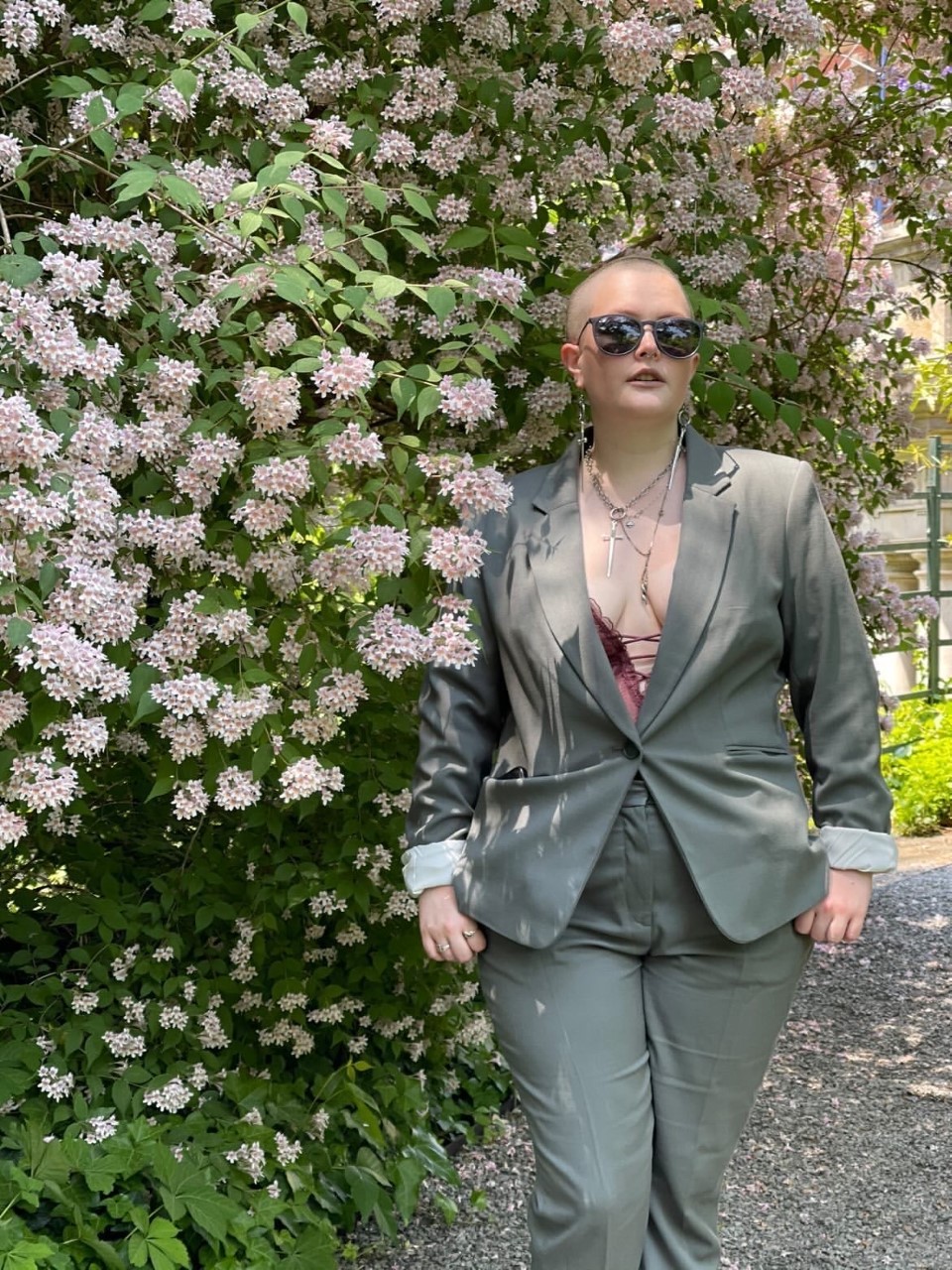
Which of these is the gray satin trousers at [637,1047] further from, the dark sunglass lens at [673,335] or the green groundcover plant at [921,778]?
the green groundcover plant at [921,778]

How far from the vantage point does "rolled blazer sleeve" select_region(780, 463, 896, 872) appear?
232cm

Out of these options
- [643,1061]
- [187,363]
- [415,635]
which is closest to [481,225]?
[187,363]

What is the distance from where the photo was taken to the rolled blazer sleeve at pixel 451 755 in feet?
7.88

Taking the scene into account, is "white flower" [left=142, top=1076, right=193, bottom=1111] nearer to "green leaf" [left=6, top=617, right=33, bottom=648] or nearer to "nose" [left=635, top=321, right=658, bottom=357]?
"green leaf" [left=6, top=617, right=33, bottom=648]

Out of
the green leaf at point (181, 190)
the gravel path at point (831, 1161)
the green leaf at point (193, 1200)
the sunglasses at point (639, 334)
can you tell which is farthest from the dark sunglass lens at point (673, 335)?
the gravel path at point (831, 1161)

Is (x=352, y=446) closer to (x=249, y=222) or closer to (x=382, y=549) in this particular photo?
(x=382, y=549)

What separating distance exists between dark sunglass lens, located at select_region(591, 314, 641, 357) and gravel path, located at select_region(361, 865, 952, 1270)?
2253 millimetres

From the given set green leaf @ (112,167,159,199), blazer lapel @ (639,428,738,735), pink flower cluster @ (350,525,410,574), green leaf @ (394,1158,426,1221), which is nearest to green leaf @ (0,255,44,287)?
green leaf @ (112,167,159,199)

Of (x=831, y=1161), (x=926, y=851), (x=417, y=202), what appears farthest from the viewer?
(x=926, y=851)

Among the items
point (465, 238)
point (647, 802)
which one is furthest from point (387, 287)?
point (647, 802)

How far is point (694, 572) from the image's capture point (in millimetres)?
2312

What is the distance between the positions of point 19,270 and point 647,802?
1.20 metres

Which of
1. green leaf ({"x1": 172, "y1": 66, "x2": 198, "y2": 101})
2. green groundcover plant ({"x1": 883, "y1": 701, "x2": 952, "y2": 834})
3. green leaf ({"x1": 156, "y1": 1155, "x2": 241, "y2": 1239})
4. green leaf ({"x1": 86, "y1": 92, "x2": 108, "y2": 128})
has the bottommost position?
green groundcover plant ({"x1": 883, "y1": 701, "x2": 952, "y2": 834})

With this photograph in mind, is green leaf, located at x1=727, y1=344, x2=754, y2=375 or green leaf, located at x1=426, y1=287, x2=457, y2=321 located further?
green leaf, located at x1=727, y1=344, x2=754, y2=375
